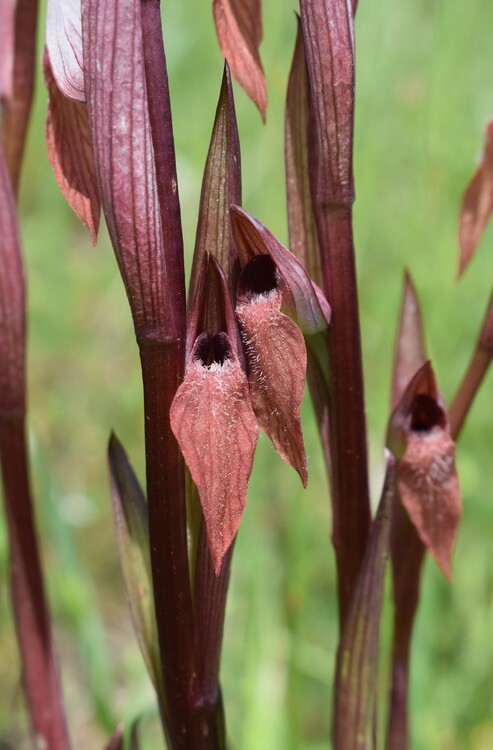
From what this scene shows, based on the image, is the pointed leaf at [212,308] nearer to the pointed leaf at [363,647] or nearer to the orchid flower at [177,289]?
the orchid flower at [177,289]

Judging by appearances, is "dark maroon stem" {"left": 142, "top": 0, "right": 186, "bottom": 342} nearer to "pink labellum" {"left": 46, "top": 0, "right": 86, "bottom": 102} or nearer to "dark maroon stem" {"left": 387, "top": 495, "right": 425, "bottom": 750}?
"pink labellum" {"left": 46, "top": 0, "right": 86, "bottom": 102}

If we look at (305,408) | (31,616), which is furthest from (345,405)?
(305,408)

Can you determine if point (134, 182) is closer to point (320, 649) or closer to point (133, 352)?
point (320, 649)

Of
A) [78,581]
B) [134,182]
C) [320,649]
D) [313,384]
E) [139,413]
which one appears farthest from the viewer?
[139,413]

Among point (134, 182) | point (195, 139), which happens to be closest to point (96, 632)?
point (134, 182)

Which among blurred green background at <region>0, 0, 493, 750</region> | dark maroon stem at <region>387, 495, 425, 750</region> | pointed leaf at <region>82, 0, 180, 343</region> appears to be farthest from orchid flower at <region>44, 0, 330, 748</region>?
blurred green background at <region>0, 0, 493, 750</region>

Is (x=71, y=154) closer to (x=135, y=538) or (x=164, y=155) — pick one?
(x=164, y=155)
